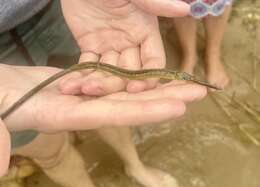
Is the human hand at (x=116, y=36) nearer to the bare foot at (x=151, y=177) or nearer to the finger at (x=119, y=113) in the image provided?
the finger at (x=119, y=113)

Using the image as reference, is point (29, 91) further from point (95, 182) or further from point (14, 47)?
point (95, 182)

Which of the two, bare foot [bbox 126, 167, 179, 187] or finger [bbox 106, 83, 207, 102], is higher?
finger [bbox 106, 83, 207, 102]

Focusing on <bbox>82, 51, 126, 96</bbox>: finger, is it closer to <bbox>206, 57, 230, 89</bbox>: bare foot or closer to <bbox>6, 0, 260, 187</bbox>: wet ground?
<bbox>6, 0, 260, 187</bbox>: wet ground

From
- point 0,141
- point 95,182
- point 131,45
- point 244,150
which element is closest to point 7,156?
point 0,141

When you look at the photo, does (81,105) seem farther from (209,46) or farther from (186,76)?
(209,46)

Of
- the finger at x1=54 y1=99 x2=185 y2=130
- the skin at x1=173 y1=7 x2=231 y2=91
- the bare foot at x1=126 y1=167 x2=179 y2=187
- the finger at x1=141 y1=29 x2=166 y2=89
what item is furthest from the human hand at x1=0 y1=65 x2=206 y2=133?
the skin at x1=173 y1=7 x2=231 y2=91

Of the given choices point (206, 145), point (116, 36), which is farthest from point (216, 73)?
point (116, 36)

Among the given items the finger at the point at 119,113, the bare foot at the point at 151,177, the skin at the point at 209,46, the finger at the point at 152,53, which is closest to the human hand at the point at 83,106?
the finger at the point at 119,113
